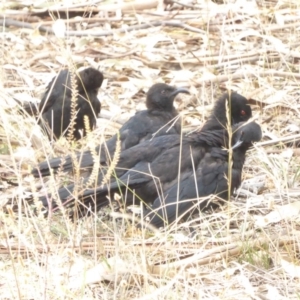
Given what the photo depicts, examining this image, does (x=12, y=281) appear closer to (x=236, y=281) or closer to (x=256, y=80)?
(x=236, y=281)

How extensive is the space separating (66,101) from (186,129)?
137 centimetres

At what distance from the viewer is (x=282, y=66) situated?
9680mm

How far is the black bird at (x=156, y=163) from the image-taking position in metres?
6.80

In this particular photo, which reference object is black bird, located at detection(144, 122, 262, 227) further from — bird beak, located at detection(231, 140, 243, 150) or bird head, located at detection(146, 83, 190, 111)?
bird head, located at detection(146, 83, 190, 111)

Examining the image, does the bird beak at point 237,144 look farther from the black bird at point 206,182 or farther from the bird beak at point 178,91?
the bird beak at point 178,91

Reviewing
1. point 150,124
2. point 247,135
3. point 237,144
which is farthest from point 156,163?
point 150,124

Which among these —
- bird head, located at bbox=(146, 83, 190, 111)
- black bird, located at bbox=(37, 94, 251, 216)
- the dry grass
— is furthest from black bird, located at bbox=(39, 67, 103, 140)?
black bird, located at bbox=(37, 94, 251, 216)

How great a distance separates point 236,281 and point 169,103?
3451 mm

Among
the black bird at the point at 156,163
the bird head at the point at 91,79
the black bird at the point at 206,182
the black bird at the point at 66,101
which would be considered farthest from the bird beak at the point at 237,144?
the bird head at the point at 91,79

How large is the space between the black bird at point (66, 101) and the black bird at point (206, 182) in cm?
215

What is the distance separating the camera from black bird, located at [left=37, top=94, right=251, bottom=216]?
6.80 metres

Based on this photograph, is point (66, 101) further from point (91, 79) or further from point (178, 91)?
point (178, 91)

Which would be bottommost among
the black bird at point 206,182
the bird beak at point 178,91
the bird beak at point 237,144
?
the black bird at point 206,182

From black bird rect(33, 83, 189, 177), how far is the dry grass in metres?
0.21
